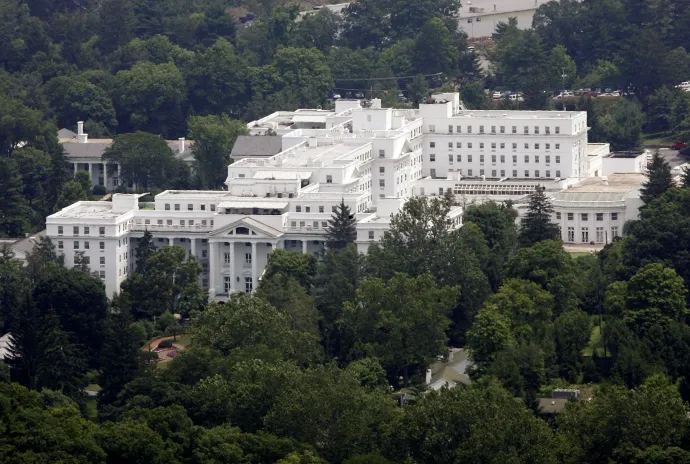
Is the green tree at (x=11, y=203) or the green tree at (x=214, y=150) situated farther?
the green tree at (x=214, y=150)

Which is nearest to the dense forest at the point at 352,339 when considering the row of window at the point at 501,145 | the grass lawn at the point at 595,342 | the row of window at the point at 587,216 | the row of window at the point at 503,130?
the grass lawn at the point at 595,342

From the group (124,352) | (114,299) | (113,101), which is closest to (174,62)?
(113,101)

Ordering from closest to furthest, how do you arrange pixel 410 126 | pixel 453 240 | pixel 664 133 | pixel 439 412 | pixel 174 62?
1. pixel 439 412
2. pixel 453 240
3. pixel 410 126
4. pixel 664 133
5. pixel 174 62

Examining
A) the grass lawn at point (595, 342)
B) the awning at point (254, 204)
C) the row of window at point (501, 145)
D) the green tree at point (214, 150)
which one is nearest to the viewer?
the grass lawn at point (595, 342)

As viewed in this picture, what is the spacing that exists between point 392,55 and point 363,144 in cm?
4453

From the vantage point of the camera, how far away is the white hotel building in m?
140

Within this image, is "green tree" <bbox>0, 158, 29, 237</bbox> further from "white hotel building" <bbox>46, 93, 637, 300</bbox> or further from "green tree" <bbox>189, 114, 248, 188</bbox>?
"green tree" <bbox>189, 114, 248, 188</bbox>

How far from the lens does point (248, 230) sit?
5482 inches

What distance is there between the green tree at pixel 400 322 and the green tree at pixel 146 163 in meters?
38.5

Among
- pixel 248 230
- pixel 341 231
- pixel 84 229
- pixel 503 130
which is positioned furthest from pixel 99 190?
pixel 341 231

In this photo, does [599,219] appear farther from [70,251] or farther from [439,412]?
[439,412]

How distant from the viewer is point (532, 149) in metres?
158

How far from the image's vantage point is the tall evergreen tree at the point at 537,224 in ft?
457

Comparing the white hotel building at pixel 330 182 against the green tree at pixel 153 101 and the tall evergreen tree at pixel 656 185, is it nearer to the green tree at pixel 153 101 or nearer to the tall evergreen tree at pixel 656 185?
the tall evergreen tree at pixel 656 185
